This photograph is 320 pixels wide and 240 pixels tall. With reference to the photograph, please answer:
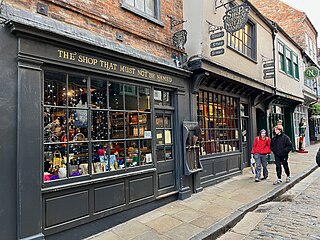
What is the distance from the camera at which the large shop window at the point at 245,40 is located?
9023 mm

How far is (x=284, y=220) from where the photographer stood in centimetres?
498

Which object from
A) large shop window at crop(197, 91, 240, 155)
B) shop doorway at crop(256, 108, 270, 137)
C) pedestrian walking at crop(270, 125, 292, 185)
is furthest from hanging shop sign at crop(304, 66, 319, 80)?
pedestrian walking at crop(270, 125, 292, 185)

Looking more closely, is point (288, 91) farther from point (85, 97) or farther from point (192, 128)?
point (85, 97)

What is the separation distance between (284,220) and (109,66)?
471 centimetres

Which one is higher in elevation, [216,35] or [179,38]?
[216,35]

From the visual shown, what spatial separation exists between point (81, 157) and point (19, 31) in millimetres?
2266

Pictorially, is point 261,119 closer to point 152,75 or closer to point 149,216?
point 152,75

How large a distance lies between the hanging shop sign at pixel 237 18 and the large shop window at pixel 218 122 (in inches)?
83.9

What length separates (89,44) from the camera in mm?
4402

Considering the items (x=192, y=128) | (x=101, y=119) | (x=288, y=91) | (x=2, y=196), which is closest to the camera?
(x=2, y=196)

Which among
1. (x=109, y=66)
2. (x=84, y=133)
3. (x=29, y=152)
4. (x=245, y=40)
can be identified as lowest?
(x=29, y=152)

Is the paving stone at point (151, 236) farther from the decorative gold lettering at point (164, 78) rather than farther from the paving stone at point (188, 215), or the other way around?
the decorative gold lettering at point (164, 78)

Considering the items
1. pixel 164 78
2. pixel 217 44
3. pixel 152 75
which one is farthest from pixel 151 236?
pixel 217 44

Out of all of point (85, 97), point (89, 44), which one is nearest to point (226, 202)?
point (85, 97)
